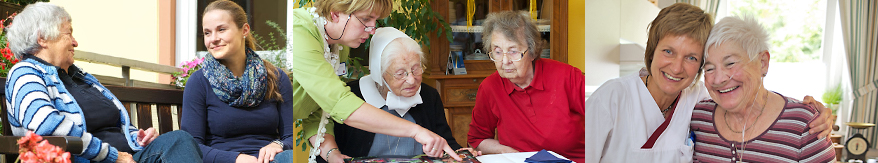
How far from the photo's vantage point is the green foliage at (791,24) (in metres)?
2.01

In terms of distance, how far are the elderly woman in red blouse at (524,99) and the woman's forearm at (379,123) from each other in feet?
0.86

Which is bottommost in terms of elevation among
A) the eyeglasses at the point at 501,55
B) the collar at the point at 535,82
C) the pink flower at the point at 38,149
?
the pink flower at the point at 38,149

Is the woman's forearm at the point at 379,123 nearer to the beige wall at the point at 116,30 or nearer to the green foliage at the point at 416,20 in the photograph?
the green foliage at the point at 416,20

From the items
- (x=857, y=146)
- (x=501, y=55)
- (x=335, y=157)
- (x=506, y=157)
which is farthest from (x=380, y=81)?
(x=857, y=146)

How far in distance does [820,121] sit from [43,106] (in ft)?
8.90

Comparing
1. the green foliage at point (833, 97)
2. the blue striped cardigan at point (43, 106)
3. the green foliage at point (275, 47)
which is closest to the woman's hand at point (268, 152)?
the green foliage at point (275, 47)

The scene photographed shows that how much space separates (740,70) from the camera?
191 cm

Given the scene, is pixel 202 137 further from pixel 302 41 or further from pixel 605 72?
pixel 605 72

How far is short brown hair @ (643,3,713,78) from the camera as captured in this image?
198cm

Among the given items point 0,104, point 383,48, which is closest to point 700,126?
point 383,48

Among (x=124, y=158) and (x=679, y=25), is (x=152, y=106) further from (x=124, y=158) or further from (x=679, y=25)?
(x=679, y=25)

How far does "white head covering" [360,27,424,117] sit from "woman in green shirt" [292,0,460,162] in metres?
0.03

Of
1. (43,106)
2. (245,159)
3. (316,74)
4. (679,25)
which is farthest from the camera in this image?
(245,159)

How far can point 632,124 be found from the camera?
217 centimetres
